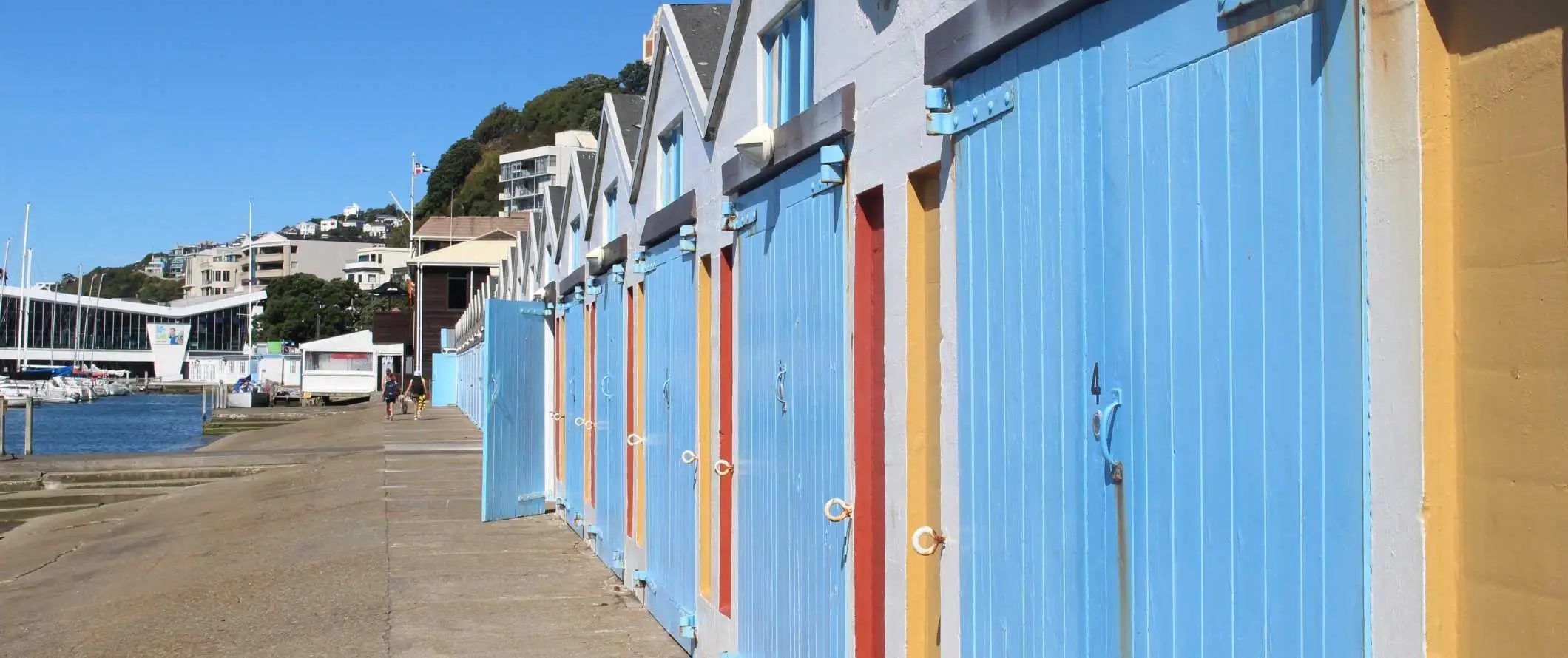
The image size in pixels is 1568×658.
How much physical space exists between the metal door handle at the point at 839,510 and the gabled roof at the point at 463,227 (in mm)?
69128

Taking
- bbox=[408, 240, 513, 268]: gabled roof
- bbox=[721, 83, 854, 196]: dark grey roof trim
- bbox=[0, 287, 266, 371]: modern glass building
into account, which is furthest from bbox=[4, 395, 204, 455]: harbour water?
bbox=[0, 287, 266, 371]: modern glass building

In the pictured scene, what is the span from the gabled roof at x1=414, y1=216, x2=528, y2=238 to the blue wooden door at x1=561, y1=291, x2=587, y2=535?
2356 inches

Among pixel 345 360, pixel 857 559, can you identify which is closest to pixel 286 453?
pixel 857 559

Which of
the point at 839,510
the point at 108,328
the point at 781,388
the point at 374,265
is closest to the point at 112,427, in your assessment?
the point at 781,388

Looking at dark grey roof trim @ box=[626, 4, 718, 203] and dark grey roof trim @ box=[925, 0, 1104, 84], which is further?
dark grey roof trim @ box=[626, 4, 718, 203]

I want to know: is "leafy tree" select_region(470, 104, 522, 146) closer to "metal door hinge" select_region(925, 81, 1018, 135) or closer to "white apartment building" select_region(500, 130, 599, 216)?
"white apartment building" select_region(500, 130, 599, 216)

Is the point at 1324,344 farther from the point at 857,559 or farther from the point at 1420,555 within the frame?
the point at 857,559

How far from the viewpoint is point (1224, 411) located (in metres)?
2.73

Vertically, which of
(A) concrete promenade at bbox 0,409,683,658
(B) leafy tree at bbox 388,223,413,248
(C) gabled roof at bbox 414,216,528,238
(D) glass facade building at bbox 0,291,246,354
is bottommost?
(A) concrete promenade at bbox 0,409,683,658

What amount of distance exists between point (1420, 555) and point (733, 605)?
5.24m

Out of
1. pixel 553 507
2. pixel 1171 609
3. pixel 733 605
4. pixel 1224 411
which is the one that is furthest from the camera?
pixel 553 507

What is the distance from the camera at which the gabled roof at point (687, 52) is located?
27.5 feet

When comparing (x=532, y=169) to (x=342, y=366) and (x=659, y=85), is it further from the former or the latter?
(x=659, y=85)

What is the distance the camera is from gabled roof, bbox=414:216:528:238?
7762 centimetres
